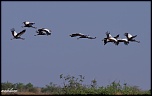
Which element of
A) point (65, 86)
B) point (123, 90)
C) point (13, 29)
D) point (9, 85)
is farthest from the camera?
point (9, 85)

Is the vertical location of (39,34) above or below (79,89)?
above

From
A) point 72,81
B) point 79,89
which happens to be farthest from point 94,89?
point 72,81

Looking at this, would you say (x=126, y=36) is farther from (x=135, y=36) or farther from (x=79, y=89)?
(x=79, y=89)

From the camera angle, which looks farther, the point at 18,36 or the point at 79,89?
the point at 79,89

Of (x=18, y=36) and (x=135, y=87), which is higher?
(x=18, y=36)

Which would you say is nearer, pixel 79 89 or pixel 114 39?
pixel 114 39

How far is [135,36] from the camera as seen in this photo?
58.1 ft

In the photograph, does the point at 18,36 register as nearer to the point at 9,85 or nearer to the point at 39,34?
the point at 39,34

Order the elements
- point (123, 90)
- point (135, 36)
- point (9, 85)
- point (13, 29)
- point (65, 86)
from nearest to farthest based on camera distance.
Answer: point (135, 36) < point (13, 29) < point (123, 90) < point (65, 86) < point (9, 85)

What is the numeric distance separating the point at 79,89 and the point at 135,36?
5.14m

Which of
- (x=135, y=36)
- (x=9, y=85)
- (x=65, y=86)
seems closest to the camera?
(x=135, y=36)

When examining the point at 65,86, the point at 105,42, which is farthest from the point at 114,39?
the point at 65,86

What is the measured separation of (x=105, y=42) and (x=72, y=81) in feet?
20.3

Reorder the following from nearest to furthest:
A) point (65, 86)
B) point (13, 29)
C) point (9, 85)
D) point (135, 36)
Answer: point (135, 36) < point (13, 29) < point (65, 86) < point (9, 85)
